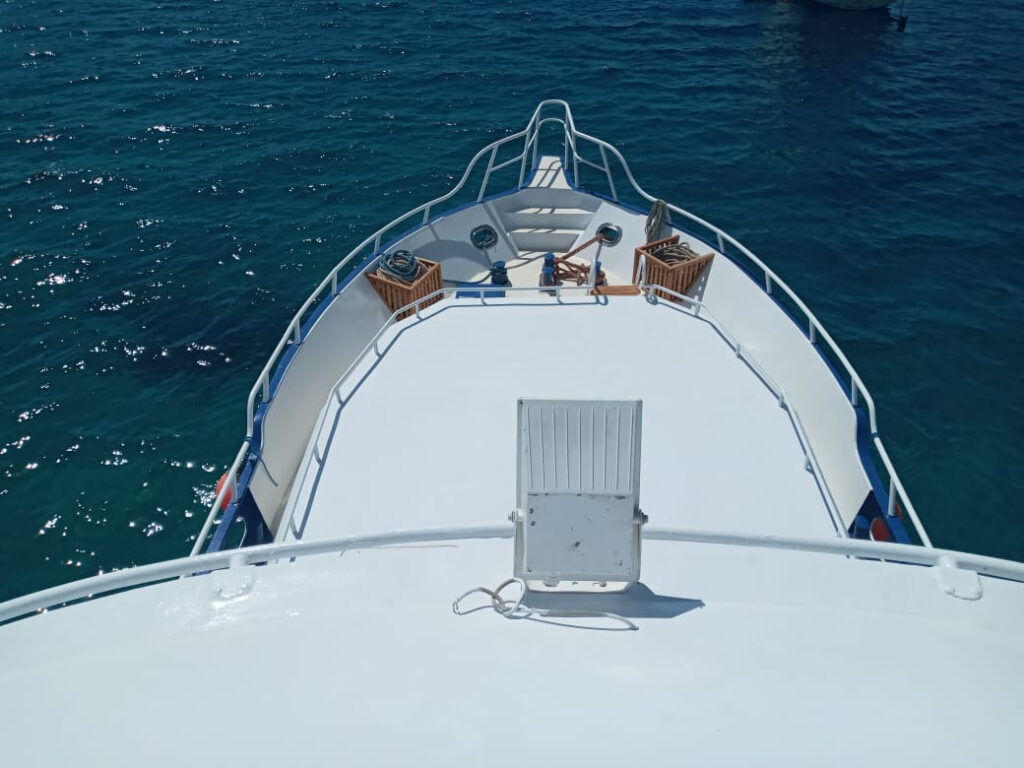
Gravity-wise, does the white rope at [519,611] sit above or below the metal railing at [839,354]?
below

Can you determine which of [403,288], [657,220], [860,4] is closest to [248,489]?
[403,288]

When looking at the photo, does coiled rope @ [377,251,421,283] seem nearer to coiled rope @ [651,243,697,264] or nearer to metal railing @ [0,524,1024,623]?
coiled rope @ [651,243,697,264]

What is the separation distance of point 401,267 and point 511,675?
1241cm

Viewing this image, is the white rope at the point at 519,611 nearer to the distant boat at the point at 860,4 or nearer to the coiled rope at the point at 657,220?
the coiled rope at the point at 657,220

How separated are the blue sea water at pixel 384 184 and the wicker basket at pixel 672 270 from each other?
6.13 metres

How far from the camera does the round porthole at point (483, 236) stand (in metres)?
19.3

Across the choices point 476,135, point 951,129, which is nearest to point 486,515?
point 476,135

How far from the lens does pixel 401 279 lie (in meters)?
16.8

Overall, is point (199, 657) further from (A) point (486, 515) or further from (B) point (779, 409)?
(B) point (779, 409)

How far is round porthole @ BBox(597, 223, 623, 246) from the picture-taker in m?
19.2

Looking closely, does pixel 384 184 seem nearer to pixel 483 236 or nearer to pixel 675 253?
pixel 483 236

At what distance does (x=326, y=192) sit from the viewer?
87.5 feet

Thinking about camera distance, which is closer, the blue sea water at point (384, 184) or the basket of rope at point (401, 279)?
the basket of rope at point (401, 279)

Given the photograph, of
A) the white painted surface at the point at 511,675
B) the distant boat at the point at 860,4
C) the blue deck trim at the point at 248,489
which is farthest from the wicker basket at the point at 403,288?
the distant boat at the point at 860,4
